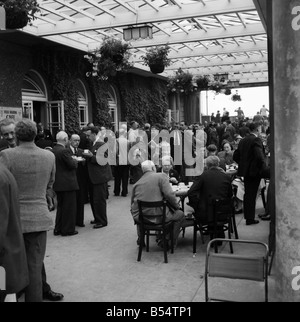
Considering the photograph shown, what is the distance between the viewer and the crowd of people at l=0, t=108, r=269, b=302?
2.86m

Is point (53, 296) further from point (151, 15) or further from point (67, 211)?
point (151, 15)

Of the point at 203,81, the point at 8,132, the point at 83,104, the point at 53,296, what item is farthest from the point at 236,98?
the point at 53,296

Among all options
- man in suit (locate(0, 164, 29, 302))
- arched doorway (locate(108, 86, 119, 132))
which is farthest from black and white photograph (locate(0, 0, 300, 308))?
arched doorway (locate(108, 86, 119, 132))

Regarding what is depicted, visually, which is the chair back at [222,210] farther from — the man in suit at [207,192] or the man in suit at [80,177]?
the man in suit at [80,177]

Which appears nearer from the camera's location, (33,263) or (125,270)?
(33,263)

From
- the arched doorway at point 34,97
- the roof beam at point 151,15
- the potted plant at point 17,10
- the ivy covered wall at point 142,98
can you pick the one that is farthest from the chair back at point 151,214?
the ivy covered wall at point 142,98

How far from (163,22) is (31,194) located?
373 inches

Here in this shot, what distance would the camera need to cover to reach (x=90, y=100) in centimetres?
1681

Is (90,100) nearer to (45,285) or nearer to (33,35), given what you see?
(33,35)

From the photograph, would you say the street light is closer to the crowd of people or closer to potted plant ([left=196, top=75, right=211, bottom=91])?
the crowd of people

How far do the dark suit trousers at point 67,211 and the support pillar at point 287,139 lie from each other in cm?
391

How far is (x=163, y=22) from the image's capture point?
1202 cm

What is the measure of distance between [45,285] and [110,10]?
8.48 metres

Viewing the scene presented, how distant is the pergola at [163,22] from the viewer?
10.3m
